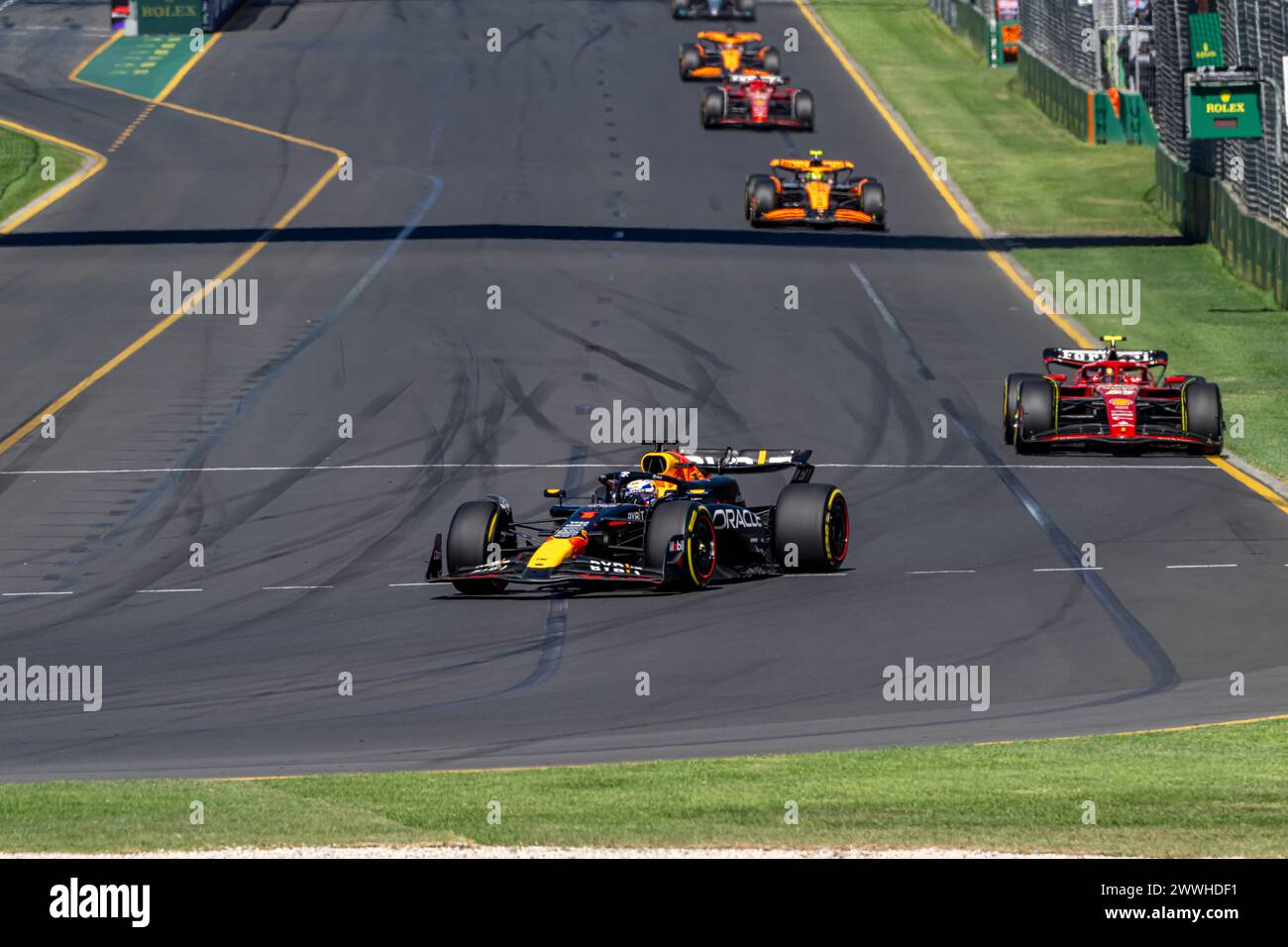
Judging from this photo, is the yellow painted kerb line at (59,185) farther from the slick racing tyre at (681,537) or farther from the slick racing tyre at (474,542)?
the slick racing tyre at (681,537)

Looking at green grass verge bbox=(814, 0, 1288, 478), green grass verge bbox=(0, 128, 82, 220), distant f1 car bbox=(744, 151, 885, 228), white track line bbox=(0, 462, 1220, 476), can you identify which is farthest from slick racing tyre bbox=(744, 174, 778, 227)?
white track line bbox=(0, 462, 1220, 476)

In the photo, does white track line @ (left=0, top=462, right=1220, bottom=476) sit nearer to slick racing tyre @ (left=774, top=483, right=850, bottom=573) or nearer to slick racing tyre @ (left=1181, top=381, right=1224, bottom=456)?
slick racing tyre @ (left=1181, top=381, right=1224, bottom=456)

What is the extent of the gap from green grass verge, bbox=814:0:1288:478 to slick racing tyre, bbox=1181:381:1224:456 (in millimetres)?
619

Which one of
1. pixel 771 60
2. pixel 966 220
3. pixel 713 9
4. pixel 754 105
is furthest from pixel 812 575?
pixel 713 9

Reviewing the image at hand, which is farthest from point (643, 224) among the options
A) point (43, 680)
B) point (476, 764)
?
point (476, 764)

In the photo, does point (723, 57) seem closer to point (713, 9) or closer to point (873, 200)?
point (713, 9)

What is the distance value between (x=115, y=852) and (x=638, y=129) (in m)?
46.4

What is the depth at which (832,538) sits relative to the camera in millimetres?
20406

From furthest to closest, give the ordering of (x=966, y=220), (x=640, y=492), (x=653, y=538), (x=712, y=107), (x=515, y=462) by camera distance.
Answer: (x=712, y=107) < (x=966, y=220) < (x=515, y=462) < (x=640, y=492) < (x=653, y=538)

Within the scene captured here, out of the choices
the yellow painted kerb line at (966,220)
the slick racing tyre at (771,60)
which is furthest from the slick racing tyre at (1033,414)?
the slick racing tyre at (771,60)

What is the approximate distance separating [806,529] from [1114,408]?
7617 mm

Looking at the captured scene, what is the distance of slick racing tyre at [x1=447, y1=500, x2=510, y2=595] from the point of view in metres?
19.6

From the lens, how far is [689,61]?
200 feet

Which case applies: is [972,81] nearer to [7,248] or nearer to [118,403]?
[7,248]
